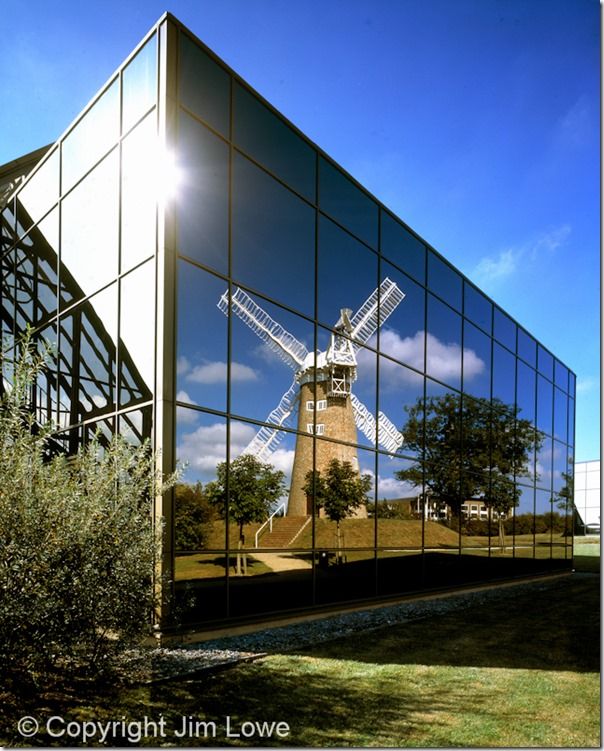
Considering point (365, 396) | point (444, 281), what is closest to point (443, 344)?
point (444, 281)

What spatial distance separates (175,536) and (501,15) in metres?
11.1

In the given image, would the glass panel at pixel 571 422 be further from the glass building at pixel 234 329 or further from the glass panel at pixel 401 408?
the glass panel at pixel 401 408

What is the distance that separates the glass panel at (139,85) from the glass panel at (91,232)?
0.96 m

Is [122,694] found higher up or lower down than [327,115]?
lower down

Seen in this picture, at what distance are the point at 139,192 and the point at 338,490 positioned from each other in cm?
826

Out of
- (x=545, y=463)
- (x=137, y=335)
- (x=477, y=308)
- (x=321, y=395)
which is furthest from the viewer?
(x=545, y=463)

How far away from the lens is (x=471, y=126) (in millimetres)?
15594

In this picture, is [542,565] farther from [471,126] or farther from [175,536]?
[175,536]

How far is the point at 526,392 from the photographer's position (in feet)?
97.0

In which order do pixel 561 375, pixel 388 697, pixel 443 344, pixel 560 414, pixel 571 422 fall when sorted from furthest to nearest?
1. pixel 571 422
2. pixel 561 375
3. pixel 560 414
4. pixel 443 344
5. pixel 388 697

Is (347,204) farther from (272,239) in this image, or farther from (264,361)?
(264,361)

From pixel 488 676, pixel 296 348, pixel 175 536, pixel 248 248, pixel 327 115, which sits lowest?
pixel 488 676

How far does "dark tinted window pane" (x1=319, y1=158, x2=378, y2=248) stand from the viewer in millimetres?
16250

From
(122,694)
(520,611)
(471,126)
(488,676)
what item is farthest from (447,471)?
(122,694)
